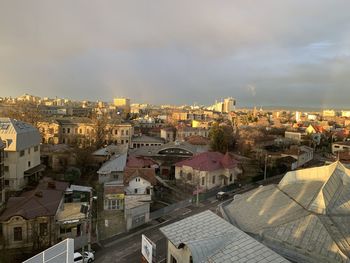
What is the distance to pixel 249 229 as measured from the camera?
57.6ft

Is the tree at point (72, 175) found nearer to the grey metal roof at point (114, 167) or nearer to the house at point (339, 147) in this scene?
the grey metal roof at point (114, 167)

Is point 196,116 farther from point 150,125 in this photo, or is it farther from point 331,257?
point 331,257

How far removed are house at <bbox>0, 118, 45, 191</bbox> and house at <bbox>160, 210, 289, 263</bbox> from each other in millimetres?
22286

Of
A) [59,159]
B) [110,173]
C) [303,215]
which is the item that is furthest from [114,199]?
[59,159]

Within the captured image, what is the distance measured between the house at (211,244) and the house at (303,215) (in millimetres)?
2784

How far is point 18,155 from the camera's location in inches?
1242

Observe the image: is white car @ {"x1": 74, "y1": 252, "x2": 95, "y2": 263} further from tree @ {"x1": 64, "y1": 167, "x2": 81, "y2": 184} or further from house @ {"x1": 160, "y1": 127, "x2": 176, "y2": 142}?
house @ {"x1": 160, "y1": 127, "x2": 176, "y2": 142}

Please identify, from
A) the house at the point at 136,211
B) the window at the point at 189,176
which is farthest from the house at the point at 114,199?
the window at the point at 189,176

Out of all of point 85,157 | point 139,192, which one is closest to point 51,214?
point 139,192

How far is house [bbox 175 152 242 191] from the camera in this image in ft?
118

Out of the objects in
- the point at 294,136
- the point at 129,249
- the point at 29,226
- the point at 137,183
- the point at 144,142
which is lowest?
the point at 129,249

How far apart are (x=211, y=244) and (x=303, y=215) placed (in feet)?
20.5

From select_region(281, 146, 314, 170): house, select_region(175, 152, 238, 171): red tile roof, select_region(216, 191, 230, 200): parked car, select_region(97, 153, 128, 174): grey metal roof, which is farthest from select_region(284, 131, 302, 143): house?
select_region(97, 153, 128, 174): grey metal roof

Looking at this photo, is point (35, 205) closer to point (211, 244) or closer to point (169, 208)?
point (169, 208)
